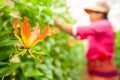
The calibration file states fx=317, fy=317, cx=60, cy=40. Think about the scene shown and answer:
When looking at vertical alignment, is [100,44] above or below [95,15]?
below

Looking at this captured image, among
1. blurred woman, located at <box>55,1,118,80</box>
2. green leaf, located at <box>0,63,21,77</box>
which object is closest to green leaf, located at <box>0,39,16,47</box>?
green leaf, located at <box>0,63,21,77</box>

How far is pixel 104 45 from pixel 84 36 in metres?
0.31

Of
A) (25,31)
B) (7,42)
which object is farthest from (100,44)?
(25,31)

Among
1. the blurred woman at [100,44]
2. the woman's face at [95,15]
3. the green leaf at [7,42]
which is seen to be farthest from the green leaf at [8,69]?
the woman's face at [95,15]

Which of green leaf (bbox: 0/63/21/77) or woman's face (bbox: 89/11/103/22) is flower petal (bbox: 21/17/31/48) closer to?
green leaf (bbox: 0/63/21/77)

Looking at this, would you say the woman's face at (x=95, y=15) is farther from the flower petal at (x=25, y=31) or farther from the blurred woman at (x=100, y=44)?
the flower petal at (x=25, y=31)

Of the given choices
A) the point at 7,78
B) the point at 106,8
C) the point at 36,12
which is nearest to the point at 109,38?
the point at 106,8

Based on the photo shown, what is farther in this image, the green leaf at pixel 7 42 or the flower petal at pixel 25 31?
the green leaf at pixel 7 42

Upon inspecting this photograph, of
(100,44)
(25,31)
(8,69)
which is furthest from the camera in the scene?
(100,44)

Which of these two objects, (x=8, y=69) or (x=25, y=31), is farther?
(x=8, y=69)

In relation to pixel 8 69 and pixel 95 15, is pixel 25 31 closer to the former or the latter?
pixel 8 69

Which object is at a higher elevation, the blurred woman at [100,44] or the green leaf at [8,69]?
the green leaf at [8,69]

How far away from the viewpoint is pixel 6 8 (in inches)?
54.3

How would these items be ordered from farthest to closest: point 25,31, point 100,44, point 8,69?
point 100,44 → point 8,69 → point 25,31
